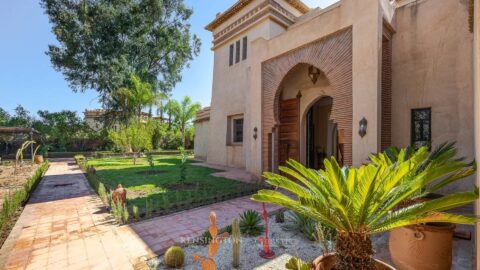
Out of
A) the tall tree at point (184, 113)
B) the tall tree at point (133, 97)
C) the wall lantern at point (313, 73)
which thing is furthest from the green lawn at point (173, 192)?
the tall tree at point (184, 113)

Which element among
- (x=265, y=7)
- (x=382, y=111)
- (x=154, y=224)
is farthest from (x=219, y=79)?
(x=154, y=224)

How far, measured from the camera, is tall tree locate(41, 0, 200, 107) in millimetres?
20031

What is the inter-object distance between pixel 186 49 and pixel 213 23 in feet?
36.9

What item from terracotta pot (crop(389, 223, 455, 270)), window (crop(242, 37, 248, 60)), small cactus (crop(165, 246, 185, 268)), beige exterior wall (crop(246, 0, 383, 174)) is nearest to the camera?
terracotta pot (crop(389, 223, 455, 270))

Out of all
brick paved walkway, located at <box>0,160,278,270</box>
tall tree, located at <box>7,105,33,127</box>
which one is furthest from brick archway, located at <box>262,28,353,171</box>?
tall tree, located at <box>7,105,33,127</box>

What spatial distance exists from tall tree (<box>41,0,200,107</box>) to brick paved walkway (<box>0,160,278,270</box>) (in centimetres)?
1780

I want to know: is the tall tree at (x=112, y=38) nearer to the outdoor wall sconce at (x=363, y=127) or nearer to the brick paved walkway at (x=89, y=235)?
the brick paved walkway at (x=89, y=235)

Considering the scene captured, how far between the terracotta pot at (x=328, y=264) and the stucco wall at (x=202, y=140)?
51.7 ft

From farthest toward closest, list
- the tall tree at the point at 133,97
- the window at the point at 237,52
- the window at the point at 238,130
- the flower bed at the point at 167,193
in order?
1. the tall tree at the point at 133,97
2. the window at the point at 238,130
3. the window at the point at 237,52
4. the flower bed at the point at 167,193

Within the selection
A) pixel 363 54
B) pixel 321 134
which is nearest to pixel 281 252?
pixel 363 54

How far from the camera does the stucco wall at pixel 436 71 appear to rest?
18.7 ft

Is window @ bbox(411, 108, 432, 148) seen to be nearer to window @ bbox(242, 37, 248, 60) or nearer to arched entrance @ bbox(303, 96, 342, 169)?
arched entrance @ bbox(303, 96, 342, 169)

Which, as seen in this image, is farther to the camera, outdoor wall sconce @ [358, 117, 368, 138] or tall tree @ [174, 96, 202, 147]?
tall tree @ [174, 96, 202, 147]

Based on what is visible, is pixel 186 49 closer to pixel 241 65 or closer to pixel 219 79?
pixel 219 79
